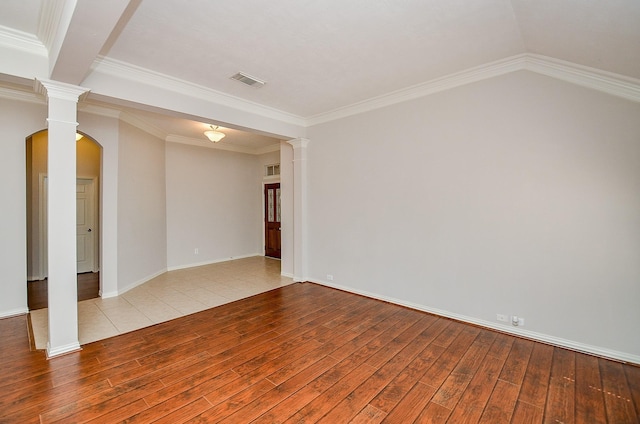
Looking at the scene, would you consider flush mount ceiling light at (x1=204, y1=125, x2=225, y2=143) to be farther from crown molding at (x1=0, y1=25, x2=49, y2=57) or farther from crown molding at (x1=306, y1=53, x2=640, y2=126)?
crown molding at (x1=306, y1=53, x2=640, y2=126)

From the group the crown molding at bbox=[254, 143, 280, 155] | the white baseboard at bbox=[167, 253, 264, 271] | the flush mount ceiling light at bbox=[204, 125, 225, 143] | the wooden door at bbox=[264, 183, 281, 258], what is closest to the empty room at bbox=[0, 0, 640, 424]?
the flush mount ceiling light at bbox=[204, 125, 225, 143]

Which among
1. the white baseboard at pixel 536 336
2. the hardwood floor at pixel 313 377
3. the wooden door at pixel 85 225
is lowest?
the hardwood floor at pixel 313 377

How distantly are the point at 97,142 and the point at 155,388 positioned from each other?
388 cm

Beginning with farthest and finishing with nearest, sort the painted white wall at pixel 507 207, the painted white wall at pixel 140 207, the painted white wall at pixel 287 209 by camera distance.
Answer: the painted white wall at pixel 287 209
the painted white wall at pixel 140 207
the painted white wall at pixel 507 207

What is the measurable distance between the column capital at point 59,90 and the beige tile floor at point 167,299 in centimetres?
254

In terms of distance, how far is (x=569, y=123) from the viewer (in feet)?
9.66

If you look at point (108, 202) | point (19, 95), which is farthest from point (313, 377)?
point (19, 95)

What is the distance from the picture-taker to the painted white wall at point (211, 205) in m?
6.55

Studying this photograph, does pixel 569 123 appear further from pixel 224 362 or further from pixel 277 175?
pixel 277 175

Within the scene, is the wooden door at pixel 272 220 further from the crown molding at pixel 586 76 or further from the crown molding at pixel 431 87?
the crown molding at pixel 586 76

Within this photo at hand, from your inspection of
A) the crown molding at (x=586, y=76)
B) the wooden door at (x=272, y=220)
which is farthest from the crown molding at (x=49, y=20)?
the wooden door at (x=272, y=220)

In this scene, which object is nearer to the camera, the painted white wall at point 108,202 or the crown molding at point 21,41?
the crown molding at point 21,41

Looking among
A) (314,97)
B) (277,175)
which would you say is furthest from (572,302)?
(277,175)

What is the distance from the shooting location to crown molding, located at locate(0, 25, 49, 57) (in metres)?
2.48
